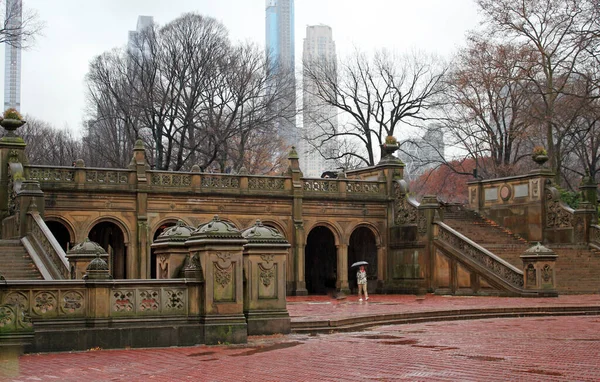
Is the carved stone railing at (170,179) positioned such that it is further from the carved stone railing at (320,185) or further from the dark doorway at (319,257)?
the dark doorway at (319,257)

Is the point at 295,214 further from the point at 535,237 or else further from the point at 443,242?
the point at 535,237

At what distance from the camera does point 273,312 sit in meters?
15.7

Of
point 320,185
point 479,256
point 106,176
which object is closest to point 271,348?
point 479,256

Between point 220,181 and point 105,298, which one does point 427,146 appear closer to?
point 220,181

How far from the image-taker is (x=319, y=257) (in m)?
39.6

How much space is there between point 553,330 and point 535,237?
65.2 feet

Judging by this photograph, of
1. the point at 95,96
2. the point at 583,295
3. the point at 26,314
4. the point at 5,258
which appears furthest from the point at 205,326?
the point at 95,96

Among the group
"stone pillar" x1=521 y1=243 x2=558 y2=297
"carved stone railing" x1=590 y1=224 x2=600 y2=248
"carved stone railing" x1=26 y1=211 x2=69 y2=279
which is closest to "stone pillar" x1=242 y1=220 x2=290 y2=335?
"carved stone railing" x1=26 y1=211 x2=69 y2=279

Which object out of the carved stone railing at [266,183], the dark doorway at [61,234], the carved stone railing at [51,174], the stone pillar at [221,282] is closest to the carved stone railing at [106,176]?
the carved stone railing at [51,174]

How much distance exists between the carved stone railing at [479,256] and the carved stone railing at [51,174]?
542 inches

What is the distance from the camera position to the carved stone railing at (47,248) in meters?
21.1

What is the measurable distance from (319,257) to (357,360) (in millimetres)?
27485

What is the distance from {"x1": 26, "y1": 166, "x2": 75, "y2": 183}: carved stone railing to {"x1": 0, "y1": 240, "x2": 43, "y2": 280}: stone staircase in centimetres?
600

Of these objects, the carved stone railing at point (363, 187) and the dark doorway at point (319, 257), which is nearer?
the carved stone railing at point (363, 187)
